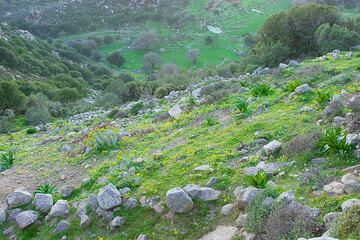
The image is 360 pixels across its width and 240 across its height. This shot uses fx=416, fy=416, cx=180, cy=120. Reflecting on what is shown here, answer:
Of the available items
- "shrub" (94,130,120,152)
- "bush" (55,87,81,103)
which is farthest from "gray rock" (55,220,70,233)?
"bush" (55,87,81,103)

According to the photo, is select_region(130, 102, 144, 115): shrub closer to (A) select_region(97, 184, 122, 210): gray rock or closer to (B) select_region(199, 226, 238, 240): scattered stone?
(A) select_region(97, 184, 122, 210): gray rock

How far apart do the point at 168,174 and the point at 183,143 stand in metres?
2.53

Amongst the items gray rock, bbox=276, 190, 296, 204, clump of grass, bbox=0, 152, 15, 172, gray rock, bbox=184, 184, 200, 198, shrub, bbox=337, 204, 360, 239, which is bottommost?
clump of grass, bbox=0, 152, 15, 172

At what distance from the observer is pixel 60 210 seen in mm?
9695

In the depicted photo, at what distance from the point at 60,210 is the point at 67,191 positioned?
940 mm

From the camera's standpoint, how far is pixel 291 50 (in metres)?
29.1

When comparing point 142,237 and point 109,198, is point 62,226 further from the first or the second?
point 142,237

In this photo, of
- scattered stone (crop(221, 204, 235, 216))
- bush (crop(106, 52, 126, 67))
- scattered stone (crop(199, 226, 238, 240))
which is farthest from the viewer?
bush (crop(106, 52, 126, 67))

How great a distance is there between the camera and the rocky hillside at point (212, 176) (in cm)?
730

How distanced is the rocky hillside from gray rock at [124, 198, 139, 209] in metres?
0.02

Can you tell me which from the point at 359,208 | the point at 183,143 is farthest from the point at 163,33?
the point at 359,208

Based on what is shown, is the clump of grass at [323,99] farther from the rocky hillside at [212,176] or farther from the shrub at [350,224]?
the shrub at [350,224]

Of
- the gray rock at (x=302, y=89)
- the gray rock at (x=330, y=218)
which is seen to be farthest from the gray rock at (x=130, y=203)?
the gray rock at (x=302, y=89)

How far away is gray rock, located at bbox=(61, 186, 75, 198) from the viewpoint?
414 inches
